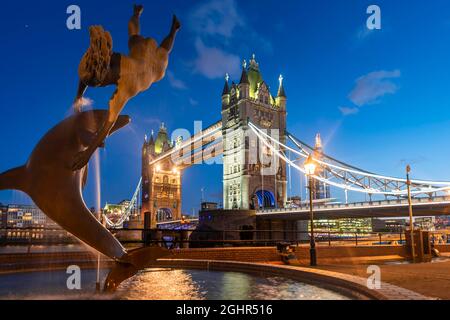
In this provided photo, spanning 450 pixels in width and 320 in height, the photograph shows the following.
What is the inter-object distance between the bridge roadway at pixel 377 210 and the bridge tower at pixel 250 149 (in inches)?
493

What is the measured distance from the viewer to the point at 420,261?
1435 centimetres

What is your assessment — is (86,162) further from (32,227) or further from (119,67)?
(32,227)

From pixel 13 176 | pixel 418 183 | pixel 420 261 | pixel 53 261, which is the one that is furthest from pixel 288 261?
pixel 418 183

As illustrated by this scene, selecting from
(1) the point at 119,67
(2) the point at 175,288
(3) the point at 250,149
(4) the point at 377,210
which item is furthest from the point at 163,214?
(1) the point at 119,67

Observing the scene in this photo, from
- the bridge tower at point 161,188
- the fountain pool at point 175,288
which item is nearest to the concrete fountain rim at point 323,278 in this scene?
the fountain pool at point 175,288

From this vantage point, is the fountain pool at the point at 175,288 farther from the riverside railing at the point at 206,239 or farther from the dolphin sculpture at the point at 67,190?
the riverside railing at the point at 206,239

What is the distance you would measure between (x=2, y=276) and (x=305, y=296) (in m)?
6.47

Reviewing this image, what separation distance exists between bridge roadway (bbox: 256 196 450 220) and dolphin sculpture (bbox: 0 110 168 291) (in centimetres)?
3642

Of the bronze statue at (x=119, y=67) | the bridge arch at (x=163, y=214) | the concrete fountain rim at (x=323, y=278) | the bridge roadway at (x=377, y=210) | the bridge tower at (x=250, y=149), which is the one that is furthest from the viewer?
the bridge arch at (x=163, y=214)

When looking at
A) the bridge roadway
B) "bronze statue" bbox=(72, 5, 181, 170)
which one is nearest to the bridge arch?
the bridge roadway

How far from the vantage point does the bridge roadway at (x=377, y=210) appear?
37500 mm

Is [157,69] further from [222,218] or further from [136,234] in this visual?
[136,234]

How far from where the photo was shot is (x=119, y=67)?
6.12m

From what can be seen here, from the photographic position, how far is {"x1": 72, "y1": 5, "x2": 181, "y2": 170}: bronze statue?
5945mm
